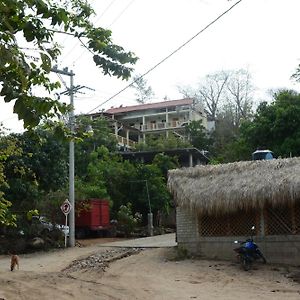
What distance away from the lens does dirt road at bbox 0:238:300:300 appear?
10.2 metres

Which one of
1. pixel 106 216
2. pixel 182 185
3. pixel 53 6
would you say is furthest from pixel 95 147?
pixel 53 6

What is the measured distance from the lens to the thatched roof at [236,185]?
14.3 m

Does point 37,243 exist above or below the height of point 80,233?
below

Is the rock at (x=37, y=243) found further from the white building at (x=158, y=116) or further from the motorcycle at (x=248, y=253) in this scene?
the white building at (x=158, y=116)

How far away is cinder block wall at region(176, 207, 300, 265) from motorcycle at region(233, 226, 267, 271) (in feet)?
2.21

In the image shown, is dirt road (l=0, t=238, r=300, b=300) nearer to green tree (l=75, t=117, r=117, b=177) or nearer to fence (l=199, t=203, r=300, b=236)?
fence (l=199, t=203, r=300, b=236)

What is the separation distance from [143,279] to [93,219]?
46.1 ft

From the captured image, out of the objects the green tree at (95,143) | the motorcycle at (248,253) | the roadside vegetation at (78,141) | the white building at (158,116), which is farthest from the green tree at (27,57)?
the white building at (158,116)

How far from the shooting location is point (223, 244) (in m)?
16.1

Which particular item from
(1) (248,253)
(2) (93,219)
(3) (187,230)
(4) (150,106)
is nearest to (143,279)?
(1) (248,253)

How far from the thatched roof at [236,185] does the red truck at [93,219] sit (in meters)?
9.79

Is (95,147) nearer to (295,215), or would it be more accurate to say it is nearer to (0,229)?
(0,229)

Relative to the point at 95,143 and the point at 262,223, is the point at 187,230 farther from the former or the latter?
the point at 95,143

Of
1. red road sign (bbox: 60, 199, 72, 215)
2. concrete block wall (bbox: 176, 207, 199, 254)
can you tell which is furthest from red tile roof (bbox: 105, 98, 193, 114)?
concrete block wall (bbox: 176, 207, 199, 254)
